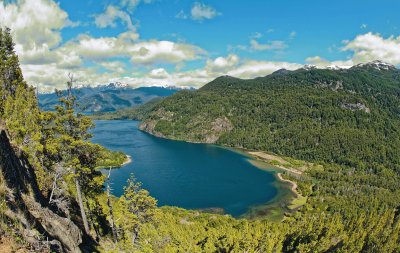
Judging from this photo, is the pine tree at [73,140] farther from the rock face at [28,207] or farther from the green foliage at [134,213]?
the green foliage at [134,213]

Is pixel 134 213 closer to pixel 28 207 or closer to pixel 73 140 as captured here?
pixel 73 140

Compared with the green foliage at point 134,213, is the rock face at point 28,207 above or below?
above

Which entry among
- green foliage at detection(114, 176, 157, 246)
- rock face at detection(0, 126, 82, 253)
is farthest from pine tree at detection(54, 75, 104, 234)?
green foliage at detection(114, 176, 157, 246)

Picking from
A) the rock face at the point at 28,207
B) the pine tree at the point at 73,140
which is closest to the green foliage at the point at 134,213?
the pine tree at the point at 73,140

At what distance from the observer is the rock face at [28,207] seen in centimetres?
2731

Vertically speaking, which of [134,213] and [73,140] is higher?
[73,140]

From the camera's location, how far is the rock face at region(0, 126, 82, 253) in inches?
1075

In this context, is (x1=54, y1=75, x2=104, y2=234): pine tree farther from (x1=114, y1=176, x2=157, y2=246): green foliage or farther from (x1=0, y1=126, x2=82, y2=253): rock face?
(x1=114, y1=176, x2=157, y2=246): green foliage

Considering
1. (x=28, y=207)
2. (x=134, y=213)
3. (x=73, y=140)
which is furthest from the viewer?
(x=134, y=213)

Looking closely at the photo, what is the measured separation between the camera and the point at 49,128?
167 feet

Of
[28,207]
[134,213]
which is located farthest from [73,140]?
[134,213]

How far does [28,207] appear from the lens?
106ft

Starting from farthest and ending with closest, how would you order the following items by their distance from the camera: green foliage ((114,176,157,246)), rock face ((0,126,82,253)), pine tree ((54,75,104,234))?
green foliage ((114,176,157,246))
pine tree ((54,75,104,234))
rock face ((0,126,82,253))

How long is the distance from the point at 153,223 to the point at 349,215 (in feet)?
451
